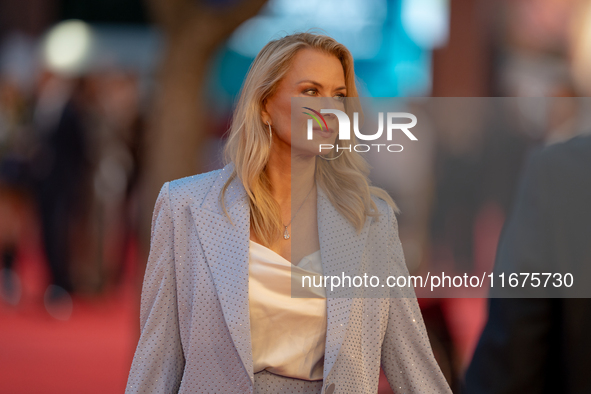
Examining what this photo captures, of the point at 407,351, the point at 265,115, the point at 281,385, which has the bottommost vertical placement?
the point at 281,385

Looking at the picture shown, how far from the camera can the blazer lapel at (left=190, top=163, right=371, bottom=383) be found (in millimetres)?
2273

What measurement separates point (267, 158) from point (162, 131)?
2641mm

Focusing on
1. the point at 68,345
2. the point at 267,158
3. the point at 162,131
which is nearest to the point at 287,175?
the point at 267,158

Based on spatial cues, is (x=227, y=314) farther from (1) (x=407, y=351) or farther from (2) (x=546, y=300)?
(2) (x=546, y=300)

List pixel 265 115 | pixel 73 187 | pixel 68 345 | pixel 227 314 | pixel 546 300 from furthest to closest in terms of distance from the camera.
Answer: pixel 73 187, pixel 68 345, pixel 265 115, pixel 227 314, pixel 546 300

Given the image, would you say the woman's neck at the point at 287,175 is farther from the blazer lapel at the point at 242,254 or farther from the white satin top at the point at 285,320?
the white satin top at the point at 285,320

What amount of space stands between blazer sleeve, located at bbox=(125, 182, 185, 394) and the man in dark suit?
1110 millimetres

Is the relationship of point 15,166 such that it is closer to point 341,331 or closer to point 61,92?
point 61,92

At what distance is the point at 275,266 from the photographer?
2379 millimetres

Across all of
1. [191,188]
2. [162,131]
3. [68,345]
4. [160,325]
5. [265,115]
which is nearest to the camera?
[160,325]

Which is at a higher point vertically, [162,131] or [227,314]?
[162,131]

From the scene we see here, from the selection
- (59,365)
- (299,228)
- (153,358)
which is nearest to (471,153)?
(299,228)

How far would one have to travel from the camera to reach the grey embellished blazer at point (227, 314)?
7.55 feet

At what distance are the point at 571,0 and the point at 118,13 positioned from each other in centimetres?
788
